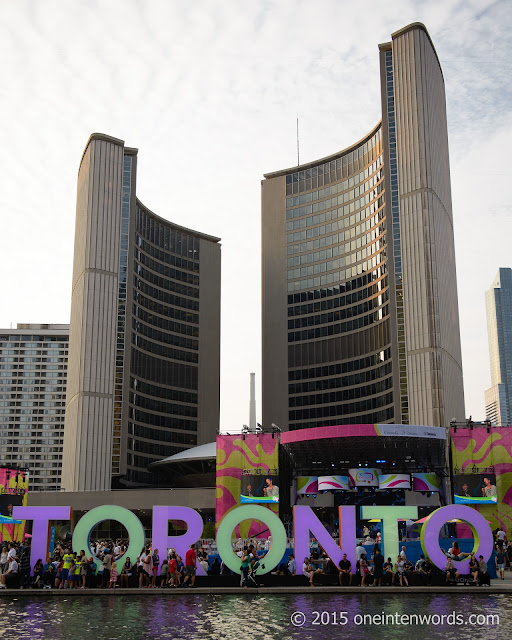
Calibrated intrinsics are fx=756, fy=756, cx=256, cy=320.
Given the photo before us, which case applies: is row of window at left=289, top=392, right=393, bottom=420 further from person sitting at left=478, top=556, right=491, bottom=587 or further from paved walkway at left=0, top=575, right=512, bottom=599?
paved walkway at left=0, top=575, right=512, bottom=599

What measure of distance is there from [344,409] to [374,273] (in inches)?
857

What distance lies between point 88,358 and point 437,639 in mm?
85378

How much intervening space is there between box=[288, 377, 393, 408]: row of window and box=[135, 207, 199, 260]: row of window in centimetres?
3334

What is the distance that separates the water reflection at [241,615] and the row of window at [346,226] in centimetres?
8485

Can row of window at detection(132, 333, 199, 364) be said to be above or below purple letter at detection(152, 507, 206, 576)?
above

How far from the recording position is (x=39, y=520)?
35.0 meters

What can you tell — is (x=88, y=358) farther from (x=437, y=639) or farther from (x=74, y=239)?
(x=437, y=639)

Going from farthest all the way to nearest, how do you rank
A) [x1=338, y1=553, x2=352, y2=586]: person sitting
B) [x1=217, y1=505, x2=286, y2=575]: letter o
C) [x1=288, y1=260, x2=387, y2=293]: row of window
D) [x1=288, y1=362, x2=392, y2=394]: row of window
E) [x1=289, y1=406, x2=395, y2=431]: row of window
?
[x1=288, y1=260, x2=387, y2=293]: row of window
[x1=288, y1=362, x2=392, y2=394]: row of window
[x1=289, y1=406, x2=395, y2=431]: row of window
[x1=217, y1=505, x2=286, y2=575]: letter o
[x1=338, y1=553, x2=352, y2=586]: person sitting

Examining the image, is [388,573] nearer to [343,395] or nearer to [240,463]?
[240,463]

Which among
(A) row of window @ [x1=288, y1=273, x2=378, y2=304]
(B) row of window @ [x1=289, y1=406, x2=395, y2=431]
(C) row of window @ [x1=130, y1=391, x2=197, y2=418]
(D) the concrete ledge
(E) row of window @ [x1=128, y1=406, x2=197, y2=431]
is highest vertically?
(A) row of window @ [x1=288, y1=273, x2=378, y2=304]

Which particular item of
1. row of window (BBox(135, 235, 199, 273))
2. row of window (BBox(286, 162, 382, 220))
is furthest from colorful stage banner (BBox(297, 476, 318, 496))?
row of window (BBox(135, 235, 199, 273))

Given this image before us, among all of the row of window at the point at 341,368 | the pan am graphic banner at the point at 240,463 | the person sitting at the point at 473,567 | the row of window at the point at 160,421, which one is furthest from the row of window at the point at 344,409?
the person sitting at the point at 473,567

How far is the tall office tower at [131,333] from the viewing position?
9925 centimetres

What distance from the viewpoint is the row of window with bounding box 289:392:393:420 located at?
106706mm
